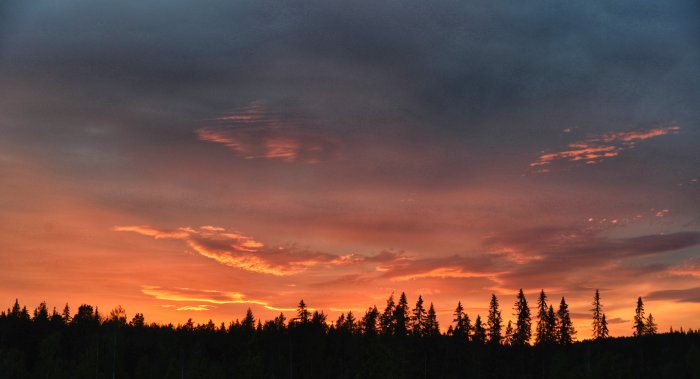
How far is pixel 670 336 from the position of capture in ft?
546

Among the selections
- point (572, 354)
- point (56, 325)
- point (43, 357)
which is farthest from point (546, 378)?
point (56, 325)

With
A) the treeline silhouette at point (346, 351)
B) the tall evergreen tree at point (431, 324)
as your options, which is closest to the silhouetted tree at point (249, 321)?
the treeline silhouette at point (346, 351)

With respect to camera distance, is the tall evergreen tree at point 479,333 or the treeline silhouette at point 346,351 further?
the tall evergreen tree at point 479,333

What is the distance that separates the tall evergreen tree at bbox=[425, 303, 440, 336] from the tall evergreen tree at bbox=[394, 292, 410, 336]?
4.62 m

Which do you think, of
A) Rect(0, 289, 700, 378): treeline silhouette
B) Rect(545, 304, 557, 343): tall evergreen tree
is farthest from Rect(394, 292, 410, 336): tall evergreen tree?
Rect(545, 304, 557, 343): tall evergreen tree

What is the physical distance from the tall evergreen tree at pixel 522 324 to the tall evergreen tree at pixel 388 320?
25179 millimetres

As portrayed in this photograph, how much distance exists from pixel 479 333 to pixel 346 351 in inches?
1186

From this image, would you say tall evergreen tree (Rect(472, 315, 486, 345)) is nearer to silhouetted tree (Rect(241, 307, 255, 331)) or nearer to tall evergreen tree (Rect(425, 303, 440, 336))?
tall evergreen tree (Rect(425, 303, 440, 336))

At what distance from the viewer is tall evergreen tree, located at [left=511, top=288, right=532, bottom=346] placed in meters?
135

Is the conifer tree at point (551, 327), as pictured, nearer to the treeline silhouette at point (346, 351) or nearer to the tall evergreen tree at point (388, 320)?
the treeline silhouette at point (346, 351)

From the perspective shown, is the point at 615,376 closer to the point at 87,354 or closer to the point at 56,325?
the point at 87,354

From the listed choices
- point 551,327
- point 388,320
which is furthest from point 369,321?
point 551,327

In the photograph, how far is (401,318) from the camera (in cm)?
14175

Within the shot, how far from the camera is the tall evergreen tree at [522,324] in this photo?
135 meters
